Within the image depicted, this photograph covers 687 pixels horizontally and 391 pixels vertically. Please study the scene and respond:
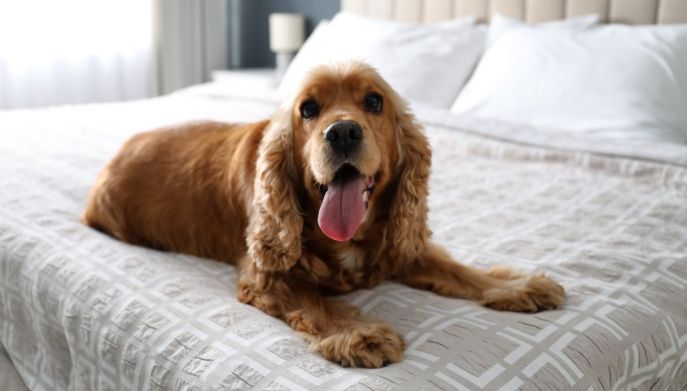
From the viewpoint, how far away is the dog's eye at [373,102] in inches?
59.1

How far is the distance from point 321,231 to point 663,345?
722mm

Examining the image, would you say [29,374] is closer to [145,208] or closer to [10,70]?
[145,208]

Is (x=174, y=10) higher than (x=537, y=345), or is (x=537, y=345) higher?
(x=174, y=10)

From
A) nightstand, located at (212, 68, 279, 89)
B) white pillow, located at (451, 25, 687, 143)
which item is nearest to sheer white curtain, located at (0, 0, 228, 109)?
nightstand, located at (212, 68, 279, 89)

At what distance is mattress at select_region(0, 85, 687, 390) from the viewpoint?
3.85ft

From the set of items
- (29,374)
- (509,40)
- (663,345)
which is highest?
(509,40)

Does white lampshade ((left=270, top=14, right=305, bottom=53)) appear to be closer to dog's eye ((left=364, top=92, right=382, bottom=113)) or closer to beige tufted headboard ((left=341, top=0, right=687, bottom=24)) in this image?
beige tufted headboard ((left=341, top=0, right=687, bottom=24))

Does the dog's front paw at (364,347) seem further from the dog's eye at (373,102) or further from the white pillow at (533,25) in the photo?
the white pillow at (533,25)

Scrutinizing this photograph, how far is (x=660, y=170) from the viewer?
2.19 m

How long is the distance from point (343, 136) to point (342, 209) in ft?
0.49

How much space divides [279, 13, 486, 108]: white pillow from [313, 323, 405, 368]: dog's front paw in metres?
2.06

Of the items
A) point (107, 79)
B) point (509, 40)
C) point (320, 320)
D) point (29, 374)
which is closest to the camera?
point (320, 320)

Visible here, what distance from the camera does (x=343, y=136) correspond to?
1334 millimetres

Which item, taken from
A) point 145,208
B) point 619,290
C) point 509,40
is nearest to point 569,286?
point 619,290
